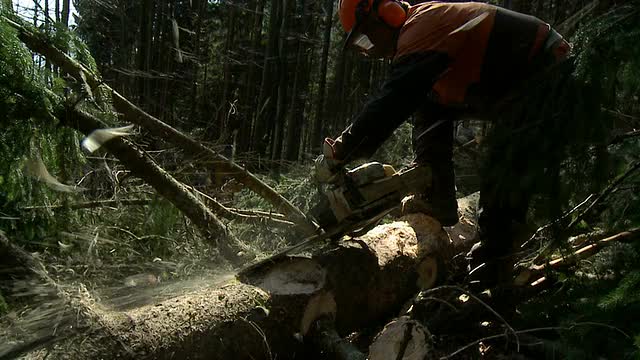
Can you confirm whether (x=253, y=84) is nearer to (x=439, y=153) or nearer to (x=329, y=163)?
(x=439, y=153)

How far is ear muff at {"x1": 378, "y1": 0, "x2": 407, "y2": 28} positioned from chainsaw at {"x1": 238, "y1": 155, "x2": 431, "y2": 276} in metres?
0.74

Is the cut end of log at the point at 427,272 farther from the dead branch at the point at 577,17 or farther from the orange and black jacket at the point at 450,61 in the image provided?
the dead branch at the point at 577,17

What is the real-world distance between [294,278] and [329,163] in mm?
616

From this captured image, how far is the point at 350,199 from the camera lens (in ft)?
8.39

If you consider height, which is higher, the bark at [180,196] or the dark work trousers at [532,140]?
the dark work trousers at [532,140]

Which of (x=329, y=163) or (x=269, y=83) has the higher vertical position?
(x=269, y=83)

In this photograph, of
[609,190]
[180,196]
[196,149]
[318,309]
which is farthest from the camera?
[196,149]

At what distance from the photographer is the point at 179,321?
2029 millimetres

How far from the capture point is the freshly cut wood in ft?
6.18

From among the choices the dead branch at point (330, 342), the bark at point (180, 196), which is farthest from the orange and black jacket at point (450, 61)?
the bark at point (180, 196)

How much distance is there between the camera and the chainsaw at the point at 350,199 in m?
2.55

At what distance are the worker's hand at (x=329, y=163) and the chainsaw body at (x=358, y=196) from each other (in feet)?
0.10

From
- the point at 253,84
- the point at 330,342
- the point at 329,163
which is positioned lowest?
the point at 330,342

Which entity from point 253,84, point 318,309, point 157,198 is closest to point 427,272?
point 318,309
